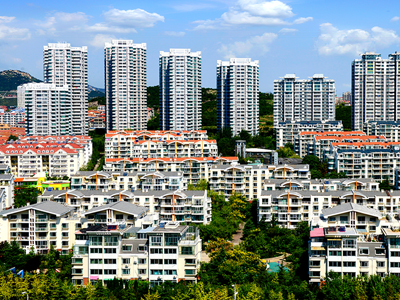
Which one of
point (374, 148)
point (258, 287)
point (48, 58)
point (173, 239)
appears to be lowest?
point (258, 287)

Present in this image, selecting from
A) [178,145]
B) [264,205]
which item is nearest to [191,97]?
[178,145]

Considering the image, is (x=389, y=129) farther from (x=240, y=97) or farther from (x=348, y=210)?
(x=348, y=210)

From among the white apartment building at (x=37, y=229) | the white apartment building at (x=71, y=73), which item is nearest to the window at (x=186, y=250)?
the white apartment building at (x=37, y=229)

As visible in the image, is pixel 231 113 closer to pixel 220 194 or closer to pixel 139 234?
pixel 220 194

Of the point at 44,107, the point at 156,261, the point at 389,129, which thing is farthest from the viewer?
the point at 44,107

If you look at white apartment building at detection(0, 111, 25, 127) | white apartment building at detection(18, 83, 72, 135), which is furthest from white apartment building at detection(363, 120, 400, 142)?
white apartment building at detection(0, 111, 25, 127)

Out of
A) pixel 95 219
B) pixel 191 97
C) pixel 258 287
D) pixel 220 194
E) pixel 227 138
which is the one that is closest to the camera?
pixel 258 287

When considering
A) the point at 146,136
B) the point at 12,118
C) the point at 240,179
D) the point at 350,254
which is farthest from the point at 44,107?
the point at 350,254

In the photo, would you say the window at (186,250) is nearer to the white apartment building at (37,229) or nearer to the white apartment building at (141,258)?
the white apartment building at (141,258)
